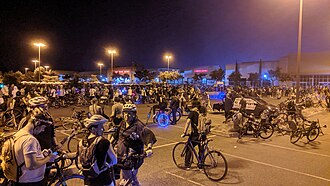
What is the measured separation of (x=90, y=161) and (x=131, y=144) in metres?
1.11

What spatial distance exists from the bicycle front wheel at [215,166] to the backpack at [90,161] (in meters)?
3.46

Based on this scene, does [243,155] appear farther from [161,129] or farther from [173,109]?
[173,109]

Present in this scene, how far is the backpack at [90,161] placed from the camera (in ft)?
10.2

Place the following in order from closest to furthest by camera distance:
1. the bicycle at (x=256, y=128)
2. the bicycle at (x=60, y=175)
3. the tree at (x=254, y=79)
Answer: the bicycle at (x=60, y=175) < the bicycle at (x=256, y=128) < the tree at (x=254, y=79)

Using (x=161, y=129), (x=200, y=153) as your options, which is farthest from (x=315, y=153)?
(x=161, y=129)

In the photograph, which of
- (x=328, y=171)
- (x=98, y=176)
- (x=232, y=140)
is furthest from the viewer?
(x=232, y=140)

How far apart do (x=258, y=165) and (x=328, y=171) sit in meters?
1.75

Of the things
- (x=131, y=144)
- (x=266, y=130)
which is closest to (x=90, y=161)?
(x=131, y=144)

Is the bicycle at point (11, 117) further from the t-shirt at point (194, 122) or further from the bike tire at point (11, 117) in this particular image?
the t-shirt at point (194, 122)

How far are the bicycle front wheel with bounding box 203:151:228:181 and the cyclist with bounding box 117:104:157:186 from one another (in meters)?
2.30

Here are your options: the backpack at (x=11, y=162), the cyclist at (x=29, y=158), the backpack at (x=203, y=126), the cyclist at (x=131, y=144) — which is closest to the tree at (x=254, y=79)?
the backpack at (x=203, y=126)

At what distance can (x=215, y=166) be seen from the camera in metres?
6.12

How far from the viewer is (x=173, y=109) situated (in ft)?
46.6

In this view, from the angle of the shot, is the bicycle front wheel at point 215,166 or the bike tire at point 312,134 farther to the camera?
the bike tire at point 312,134
